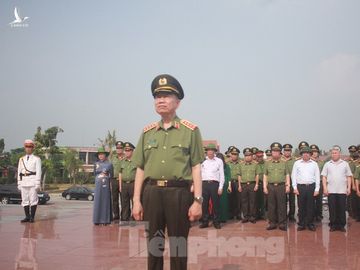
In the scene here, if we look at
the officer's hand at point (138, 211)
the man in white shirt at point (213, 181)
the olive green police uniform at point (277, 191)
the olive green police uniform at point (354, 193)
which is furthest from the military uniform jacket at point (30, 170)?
the olive green police uniform at point (354, 193)

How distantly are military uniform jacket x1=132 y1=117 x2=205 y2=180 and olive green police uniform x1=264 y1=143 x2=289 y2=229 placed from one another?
522 centimetres

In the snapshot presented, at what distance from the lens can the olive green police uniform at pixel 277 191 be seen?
8641mm

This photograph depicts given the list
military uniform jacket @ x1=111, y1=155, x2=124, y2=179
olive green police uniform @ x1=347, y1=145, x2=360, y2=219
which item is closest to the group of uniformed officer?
military uniform jacket @ x1=111, y1=155, x2=124, y2=179

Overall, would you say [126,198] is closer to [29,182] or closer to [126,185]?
[126,185]

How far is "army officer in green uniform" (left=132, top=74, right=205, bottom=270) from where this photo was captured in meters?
3.77

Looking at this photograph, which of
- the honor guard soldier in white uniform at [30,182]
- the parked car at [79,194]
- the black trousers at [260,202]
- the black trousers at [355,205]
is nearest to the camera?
the honor guard soldier in white uniform at [30,182]

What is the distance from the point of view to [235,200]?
11.5 metres

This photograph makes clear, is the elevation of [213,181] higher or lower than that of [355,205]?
higher

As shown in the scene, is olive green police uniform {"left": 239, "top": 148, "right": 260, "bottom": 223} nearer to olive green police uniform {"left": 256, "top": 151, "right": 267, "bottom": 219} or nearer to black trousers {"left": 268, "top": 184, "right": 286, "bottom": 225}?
olive green police uniform {"left": 256, "top": 151, "right": 267, "bottom": 219}

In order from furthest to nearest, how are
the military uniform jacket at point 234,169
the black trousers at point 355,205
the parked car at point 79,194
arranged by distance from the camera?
the parked car at point 79,194
the military uniform jacket at point 234,169
the black trousers at point 355,205

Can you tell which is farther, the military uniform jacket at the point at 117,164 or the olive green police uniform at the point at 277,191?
the military uniform jacket at the point at 117,164

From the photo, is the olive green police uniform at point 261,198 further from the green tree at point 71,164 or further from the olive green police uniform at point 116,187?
the green tree at point 71,164

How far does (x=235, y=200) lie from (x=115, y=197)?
335 cm

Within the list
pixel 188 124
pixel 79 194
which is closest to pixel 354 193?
pixel 188 124
